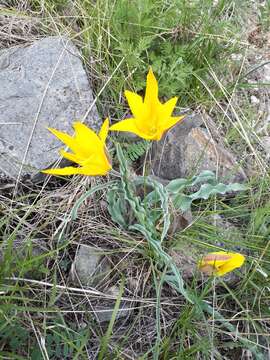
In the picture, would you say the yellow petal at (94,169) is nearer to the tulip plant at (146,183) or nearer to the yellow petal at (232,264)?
the tulip plant at (146,183)

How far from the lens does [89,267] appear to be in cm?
161

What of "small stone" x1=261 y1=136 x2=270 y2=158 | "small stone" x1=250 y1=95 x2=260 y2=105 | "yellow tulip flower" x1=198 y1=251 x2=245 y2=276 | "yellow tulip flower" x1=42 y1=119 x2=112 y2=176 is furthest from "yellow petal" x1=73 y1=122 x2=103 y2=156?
"small stone" x1=250 y1=95 x2=260 y2=105

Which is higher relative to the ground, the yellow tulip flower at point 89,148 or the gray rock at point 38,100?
the yellow tulip flower at point 89,148

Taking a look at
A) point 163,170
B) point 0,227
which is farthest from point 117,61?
point 0,227

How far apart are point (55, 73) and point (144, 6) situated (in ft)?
1.53

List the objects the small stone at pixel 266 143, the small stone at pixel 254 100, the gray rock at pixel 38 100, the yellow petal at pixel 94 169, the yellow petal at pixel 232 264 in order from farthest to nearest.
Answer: the small stone at pixel 254 100 → the small stone at pixel 266 143 → the gray rock at pixel 38 100 → the yellow petal at pixel 232 264 → the yellow petal at pixel 94 169

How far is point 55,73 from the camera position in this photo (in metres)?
1.97

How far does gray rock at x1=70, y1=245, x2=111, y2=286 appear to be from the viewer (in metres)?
1.60

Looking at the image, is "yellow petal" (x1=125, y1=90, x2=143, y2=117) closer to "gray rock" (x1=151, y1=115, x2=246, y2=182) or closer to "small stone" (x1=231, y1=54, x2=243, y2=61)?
"gray rock" (x1=151, y1=115, x2=246, y2=182)

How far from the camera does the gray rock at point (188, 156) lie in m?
1.90

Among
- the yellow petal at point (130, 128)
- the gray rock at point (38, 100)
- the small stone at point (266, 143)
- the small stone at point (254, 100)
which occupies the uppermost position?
the yellow petal at point (130, 128)

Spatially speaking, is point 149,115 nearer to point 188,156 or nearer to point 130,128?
point 130,128

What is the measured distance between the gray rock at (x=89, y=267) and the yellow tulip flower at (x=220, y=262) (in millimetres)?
330

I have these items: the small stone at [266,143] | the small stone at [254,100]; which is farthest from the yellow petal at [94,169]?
the small stone at [254,100]
